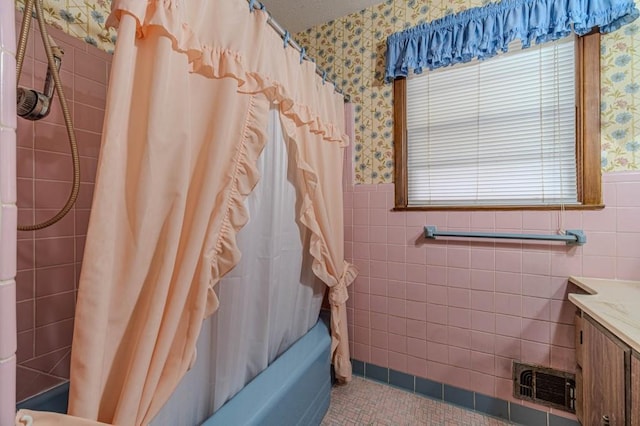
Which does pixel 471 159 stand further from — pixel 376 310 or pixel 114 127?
pixel 114 127

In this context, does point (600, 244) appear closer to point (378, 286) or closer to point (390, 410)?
point (378, 286)

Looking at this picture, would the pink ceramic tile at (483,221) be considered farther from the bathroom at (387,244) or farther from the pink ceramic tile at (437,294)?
the pink ceramic tile at (437,294)

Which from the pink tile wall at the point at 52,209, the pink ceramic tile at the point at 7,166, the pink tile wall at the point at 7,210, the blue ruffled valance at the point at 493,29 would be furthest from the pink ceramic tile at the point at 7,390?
the blue ruffled valance at the point at 493,29

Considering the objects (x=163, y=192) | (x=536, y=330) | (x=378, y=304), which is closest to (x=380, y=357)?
(x=378, y=304)

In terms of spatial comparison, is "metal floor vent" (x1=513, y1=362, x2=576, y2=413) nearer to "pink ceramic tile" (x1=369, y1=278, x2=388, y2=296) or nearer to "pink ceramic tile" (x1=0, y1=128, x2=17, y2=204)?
"pink ceramic tile" (x1=369, y1=278, x2=388, y2=296)

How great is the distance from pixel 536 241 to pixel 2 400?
6.32ft

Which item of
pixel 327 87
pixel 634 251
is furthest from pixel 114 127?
pixel 634 251

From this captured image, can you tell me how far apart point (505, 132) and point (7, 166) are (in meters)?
1.92

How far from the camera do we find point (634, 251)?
1273 mm

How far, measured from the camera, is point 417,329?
173cm

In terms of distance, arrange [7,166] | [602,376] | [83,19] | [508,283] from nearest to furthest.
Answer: [7,166]
[602,376]
[83,19]
[508,283]

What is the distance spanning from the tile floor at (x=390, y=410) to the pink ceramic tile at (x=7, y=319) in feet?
4.97

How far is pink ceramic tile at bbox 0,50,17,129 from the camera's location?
15.8 inches

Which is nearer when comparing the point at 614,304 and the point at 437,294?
the point at 614,304
